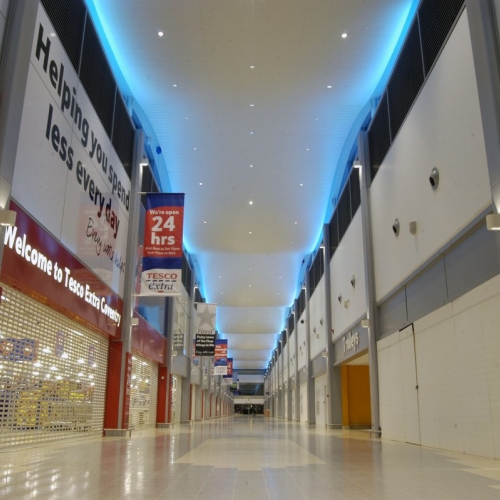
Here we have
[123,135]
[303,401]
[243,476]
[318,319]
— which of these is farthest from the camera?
[303,401]

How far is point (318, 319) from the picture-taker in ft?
85.0

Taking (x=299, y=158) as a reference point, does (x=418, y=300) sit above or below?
below

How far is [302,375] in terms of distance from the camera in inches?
1287

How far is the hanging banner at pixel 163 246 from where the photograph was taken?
1352 centimetres

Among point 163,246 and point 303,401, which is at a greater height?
point 163,246

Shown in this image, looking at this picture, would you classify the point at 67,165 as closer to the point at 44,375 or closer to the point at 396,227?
the point at 44,375

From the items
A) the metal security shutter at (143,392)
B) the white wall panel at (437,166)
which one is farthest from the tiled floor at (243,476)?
the metal security shutter at (143,392)

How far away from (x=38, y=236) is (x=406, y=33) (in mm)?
9401

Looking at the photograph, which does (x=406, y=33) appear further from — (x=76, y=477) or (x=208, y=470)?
(x=76, y=477)

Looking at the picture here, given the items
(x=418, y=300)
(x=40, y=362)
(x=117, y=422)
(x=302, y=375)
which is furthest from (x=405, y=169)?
(x=302, y=375)

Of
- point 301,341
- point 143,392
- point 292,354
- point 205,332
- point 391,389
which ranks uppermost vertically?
point 301,341

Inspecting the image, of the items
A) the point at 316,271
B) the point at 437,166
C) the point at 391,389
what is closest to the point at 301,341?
the point at 316,271

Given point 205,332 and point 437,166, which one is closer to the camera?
point 437,166

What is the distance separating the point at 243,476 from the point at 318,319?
2066 cm
